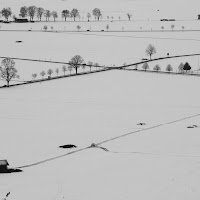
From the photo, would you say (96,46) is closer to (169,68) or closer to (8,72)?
(169,68)

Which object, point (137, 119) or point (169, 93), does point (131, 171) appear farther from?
point (169, 93)

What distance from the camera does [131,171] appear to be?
116 ft

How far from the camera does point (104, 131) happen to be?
50562mm

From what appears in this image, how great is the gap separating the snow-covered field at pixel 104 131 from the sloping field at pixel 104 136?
80 mm

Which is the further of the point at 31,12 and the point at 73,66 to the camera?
the point at 31,12

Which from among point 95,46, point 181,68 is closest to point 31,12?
point 95,46

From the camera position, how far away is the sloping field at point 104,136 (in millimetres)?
31328

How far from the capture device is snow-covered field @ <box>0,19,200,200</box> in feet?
104

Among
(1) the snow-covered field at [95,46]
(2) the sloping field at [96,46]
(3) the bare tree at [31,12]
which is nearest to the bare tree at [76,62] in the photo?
(1) the snow-covered field at [95,46]

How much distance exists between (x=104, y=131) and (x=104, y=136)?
228 centimetres

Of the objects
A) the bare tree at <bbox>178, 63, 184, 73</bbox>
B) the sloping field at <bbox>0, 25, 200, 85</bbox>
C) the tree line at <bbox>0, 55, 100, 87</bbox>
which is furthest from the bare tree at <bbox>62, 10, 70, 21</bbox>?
the bare tree at <bbox>178, 63, 184, 73</bbox>

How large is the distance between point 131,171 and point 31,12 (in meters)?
A: 133

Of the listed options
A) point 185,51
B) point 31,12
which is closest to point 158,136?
point 185,51

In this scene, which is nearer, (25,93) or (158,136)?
(158,136)
